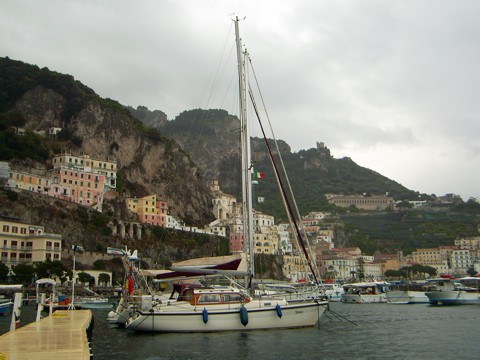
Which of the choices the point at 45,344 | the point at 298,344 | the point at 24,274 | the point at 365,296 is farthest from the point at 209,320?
the point at 365,296

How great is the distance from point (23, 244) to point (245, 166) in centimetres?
5582

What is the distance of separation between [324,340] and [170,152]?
368 ft

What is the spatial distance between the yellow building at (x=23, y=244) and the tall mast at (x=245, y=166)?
5265 centimetres

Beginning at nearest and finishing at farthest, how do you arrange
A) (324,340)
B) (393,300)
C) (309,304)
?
(324,340), (309,304), (393,300)

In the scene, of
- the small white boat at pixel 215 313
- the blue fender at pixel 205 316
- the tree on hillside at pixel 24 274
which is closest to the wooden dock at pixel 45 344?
the small white boat at pixel 215 313

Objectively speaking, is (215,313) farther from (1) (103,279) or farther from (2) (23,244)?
(1) (103,279)

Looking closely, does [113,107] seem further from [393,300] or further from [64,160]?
[393,300]

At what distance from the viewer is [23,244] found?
77.5m

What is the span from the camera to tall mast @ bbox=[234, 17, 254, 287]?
108ft

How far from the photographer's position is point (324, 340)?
27844 millimetres

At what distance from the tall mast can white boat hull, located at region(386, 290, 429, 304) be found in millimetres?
A: 48974

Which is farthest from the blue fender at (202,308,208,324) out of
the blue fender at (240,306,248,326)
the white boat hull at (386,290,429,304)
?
the white boat hull at (386,290,429,304)

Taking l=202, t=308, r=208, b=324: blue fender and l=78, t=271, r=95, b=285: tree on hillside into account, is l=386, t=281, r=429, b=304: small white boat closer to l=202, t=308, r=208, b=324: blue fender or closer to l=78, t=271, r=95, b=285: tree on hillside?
l=78, t=271, r=95, b=285: tree on hillside

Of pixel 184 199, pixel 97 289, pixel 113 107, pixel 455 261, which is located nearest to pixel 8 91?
pixel 113 107
